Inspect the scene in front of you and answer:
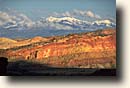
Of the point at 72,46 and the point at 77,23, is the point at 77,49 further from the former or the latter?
the point at 77,23

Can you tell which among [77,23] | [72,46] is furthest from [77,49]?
[77,23]

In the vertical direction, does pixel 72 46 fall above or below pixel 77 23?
below

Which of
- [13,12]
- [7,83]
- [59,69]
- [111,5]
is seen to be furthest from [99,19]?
[7,83]

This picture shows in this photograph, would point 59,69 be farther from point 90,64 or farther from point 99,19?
point 99,19

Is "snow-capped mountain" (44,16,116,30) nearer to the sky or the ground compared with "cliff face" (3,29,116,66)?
nearer to the sky

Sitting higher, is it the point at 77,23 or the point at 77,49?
the point at 77,23

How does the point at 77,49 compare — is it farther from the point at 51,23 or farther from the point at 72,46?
the point at 51,23

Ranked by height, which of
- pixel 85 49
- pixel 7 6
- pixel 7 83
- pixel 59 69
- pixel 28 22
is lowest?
pixel 7 83

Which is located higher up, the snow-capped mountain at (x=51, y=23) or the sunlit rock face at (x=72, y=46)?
the snow-capped mountain at (x=51, y=23)
